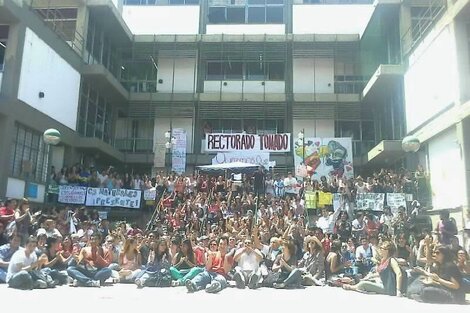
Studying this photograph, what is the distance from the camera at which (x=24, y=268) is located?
32.0 feet

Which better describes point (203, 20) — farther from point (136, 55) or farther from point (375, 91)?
point (375, 91)

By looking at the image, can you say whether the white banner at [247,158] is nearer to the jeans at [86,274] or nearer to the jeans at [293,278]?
the jeans at [293,278]

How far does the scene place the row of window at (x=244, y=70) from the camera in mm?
29031

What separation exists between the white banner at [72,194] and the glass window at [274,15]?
16.5 metres

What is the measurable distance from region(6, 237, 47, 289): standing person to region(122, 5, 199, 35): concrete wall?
72.2 ft

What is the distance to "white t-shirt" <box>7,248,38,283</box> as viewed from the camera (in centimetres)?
974

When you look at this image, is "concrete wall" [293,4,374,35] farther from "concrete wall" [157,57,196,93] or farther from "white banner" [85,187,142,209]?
"white banner" [85,187,142,209]

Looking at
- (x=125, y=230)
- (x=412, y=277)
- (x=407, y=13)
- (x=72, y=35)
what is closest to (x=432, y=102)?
(x=407, y=13)

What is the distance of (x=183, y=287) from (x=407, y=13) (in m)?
17.5

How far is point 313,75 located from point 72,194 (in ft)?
52.0

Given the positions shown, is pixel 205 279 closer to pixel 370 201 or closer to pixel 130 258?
pixel 130 258

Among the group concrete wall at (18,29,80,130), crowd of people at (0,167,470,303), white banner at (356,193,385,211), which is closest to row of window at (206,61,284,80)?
concrete wall at (18,29,80,130)

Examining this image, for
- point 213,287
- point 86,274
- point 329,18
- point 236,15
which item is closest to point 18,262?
point 86,274

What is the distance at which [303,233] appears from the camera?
1443cm
